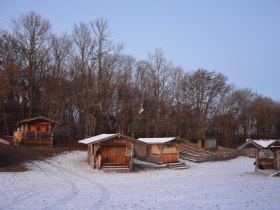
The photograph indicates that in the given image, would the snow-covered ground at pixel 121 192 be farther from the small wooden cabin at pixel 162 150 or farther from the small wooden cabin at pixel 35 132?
the small wooden cabin at pixel 35 132

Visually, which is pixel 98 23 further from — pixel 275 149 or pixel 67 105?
pixel 275 149

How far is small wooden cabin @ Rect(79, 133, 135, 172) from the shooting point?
28.3 meters

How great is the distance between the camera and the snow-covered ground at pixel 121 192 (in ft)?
46.5

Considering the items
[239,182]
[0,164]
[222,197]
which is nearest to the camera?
[222,197]

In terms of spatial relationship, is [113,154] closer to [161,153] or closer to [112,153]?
[112,153]

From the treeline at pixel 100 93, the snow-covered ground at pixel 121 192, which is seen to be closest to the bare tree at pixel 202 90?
the treeline at pixel 100 93

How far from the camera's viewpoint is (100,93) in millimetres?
46156

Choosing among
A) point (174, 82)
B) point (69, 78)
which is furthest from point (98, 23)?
point (174, 82)

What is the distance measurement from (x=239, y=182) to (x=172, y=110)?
111 feet

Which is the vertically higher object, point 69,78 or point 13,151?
point 69,78

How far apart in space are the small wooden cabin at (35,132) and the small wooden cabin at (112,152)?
9.23 meters

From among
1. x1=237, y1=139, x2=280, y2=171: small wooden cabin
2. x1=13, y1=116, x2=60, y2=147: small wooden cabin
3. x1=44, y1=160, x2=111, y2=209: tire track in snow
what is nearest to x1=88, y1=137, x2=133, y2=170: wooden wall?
x1=44, y1=160, x2=111, y2=209: tire track in snow

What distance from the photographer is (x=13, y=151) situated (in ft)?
105

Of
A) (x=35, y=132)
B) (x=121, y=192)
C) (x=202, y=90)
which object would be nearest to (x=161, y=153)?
(x=35, y=132)
